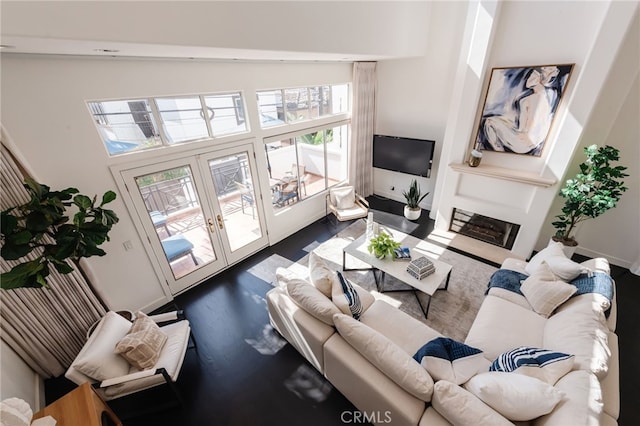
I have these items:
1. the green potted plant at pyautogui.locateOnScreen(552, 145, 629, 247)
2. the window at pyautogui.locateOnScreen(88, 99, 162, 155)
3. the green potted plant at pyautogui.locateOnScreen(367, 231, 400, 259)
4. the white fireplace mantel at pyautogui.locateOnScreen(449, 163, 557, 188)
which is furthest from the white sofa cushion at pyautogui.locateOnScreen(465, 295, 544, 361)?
the window at pyautogui.locateOnScreen(88, 99, 162, 155)

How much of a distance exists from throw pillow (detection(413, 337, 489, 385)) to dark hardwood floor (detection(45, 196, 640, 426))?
3.12 feet

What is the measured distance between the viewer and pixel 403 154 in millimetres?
5258

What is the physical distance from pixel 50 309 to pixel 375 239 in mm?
3610

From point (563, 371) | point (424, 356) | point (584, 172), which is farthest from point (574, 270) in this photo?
point (424, 356)

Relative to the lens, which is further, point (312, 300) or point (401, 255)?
point (401, 255)

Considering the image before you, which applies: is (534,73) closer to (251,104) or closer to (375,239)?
(375,239)

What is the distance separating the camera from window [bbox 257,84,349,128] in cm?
405

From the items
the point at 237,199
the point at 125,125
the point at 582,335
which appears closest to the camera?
the point at 582,335

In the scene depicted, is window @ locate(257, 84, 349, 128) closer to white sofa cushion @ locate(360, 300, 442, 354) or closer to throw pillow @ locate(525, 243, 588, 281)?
white sofa cushion @ locate(360, 300, 442, 354)

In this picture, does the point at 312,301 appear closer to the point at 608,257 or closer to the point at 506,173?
the point at 506,173

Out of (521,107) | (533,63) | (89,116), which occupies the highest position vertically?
(533,63)

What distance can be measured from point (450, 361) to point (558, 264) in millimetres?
1794

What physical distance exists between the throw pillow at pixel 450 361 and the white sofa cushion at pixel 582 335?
661mm

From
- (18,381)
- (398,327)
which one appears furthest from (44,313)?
(398,327)
